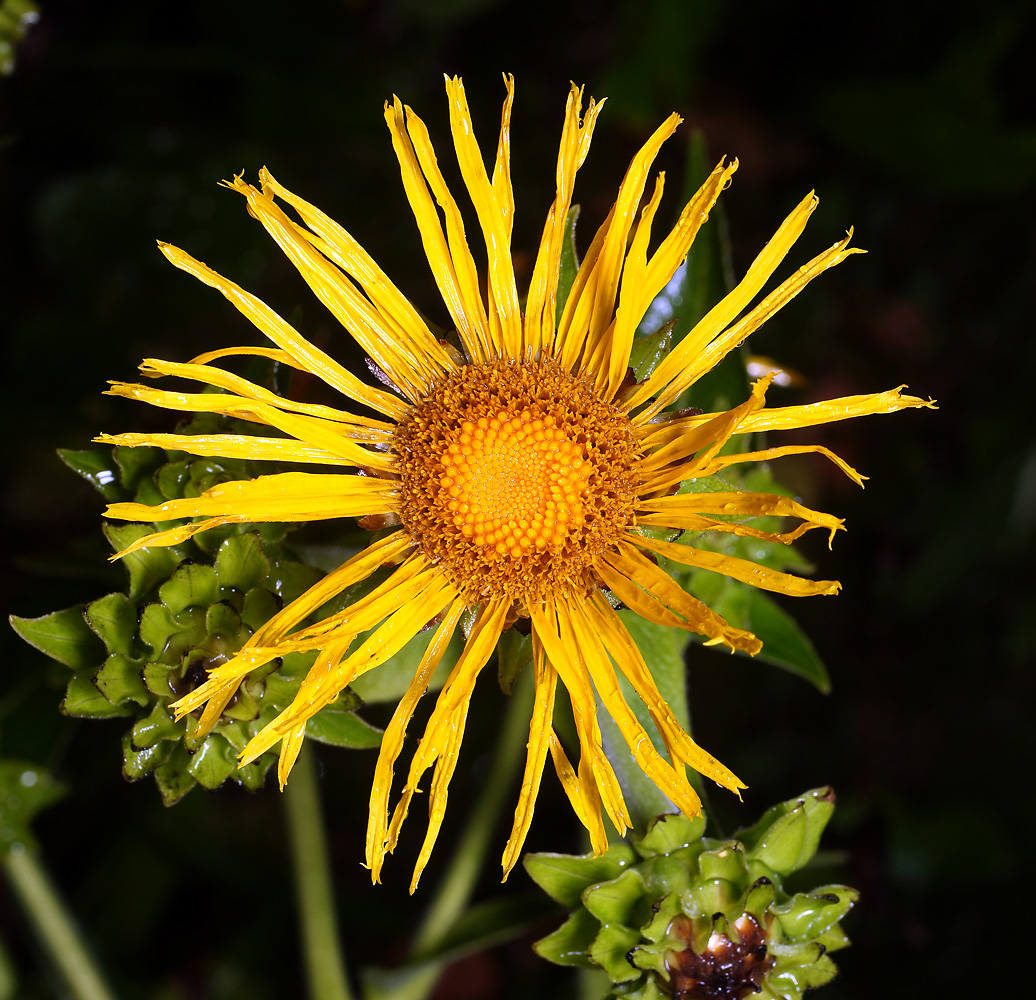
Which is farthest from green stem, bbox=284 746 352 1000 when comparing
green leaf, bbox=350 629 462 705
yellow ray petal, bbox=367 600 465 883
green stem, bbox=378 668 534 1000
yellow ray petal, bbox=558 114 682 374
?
yellow ray petal, bbox=558 114 682 374

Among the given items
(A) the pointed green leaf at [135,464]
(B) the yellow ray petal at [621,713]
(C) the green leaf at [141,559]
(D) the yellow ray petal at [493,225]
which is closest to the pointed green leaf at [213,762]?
(C) the green leaf at [141,559]

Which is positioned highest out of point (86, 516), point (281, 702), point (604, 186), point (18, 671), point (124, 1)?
point (124, 1)

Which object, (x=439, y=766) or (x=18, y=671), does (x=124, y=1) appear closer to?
→ (x=18, y=671)

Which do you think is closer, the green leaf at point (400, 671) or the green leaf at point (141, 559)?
the green leaf at point (141, 559)

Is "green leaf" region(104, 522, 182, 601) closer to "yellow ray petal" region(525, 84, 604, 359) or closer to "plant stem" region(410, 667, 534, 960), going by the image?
"yellow ray petal" region(525, 84, 604, 359)

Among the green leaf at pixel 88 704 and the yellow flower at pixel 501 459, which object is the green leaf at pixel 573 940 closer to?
the yellow flower at pixel 501 459

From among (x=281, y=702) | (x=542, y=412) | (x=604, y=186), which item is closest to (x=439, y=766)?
(x=281, y=702)
